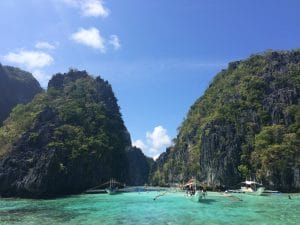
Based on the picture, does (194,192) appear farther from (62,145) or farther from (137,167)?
(137,167)

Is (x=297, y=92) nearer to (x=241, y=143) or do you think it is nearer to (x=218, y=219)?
(x=241, y=143)

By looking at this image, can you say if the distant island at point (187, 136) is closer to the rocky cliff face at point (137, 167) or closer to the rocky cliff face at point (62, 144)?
the rocky cliff face at point (62, 144)

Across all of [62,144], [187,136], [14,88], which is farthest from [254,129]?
[14,88]

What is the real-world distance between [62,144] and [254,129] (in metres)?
36.0

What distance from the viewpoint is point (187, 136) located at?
119 m

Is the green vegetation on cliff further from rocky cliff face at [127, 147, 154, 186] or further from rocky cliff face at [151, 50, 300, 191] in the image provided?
rocky cliff face at [127, 147, 154, 186]

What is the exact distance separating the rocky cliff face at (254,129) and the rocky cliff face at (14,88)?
1996 inches

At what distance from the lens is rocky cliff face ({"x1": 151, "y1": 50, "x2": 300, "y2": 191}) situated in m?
68.7

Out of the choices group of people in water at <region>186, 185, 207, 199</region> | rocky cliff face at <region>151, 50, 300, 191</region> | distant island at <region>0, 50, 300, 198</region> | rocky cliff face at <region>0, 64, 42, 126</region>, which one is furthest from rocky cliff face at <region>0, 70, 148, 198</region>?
group of people in water at <region>186, 185, 207, 199</region>

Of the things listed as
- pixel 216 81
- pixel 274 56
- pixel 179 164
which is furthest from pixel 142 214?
pixel 216 81

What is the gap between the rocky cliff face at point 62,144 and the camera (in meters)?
67.8

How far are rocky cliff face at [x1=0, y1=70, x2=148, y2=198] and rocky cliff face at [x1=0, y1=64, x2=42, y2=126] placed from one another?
50.3 feet

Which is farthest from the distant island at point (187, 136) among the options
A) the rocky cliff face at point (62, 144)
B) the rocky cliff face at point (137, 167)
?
the rocky cliff face at point (137, 167)

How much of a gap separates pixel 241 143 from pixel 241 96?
51.7 ft
